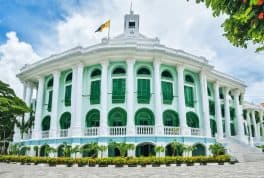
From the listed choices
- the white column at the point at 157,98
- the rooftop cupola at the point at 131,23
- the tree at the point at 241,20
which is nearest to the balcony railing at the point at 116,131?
the white column at the point at 157,98

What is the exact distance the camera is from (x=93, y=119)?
78.3 feet

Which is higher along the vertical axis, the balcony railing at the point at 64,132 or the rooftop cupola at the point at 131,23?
the rooftop cupola at the point at 131,23

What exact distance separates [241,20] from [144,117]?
771 inches

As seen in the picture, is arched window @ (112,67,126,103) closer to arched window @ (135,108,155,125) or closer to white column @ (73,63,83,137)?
arched window @ (135,108,155,125)

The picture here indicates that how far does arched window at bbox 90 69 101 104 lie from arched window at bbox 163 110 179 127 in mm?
6910

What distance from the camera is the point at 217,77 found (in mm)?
29484

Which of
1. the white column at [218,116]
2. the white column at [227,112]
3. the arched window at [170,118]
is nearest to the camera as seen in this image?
the arched window at [170,118]

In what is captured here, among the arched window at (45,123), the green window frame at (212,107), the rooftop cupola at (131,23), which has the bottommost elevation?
the arched window at (45,123)

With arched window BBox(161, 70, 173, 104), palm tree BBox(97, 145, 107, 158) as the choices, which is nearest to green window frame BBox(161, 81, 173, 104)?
arched window BBox(161, 70, 173, 104)

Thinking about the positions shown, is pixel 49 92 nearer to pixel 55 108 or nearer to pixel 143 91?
pixel 55 108

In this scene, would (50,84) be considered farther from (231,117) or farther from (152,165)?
(231,117)

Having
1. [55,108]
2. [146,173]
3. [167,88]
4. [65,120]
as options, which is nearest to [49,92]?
[55,108]

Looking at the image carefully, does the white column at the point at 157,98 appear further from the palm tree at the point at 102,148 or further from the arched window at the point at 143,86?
the palm tree at the point at 102,148

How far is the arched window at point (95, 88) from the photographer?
23188 millimetres
